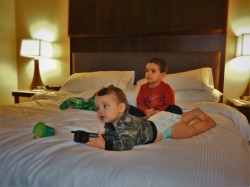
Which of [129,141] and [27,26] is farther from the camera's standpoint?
[27,26]

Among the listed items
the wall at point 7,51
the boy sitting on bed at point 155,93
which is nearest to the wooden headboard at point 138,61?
the boy sitting on bed at point 155,93

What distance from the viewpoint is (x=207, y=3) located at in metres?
2.52

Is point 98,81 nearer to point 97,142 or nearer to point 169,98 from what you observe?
point 169,98

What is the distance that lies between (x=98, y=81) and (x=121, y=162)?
179 cm

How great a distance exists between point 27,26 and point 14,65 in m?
0.63

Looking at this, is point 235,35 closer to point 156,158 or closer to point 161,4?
point 161,4

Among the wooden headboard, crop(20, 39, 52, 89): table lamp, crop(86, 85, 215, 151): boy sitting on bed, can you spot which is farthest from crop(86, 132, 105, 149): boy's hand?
crop(20, 39, 52, 89): table lamp

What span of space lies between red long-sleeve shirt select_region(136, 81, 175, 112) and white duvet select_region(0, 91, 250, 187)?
54cm

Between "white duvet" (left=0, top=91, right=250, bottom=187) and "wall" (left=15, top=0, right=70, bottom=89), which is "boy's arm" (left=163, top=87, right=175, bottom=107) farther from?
"wall" (left=15, top=0, right=70, bottom=89)

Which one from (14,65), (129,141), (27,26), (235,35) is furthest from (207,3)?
(14,65)

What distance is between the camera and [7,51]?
359 cm

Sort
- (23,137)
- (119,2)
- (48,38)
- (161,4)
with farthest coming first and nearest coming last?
(48,38) → (119,2) → (161,4) → (23,137)

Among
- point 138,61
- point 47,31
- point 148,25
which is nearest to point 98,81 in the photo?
point 138,61

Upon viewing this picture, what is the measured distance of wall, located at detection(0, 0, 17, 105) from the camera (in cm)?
351
